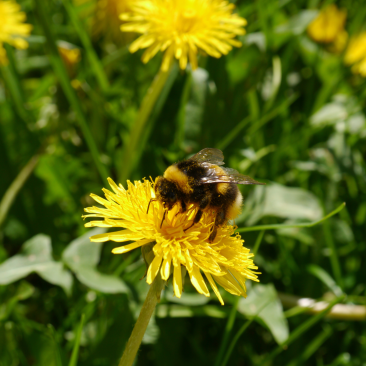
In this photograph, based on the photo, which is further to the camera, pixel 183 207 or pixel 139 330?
pixel 183 207

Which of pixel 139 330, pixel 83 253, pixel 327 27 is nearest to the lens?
pixel 139 330

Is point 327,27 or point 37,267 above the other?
point 37,267

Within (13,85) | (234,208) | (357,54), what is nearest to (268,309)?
(234,208)

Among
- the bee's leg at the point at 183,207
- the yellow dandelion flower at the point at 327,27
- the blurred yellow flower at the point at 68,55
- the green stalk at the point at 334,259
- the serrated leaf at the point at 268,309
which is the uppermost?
the blurred yellow flower at the point at 68,55

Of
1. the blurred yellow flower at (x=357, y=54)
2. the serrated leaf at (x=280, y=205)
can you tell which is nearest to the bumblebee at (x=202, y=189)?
the serrated leaf at (x=280, y=205)

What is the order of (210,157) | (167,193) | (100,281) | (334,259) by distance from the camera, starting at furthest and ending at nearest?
(334,259)
(100,281)
(210,157)
(167,193)

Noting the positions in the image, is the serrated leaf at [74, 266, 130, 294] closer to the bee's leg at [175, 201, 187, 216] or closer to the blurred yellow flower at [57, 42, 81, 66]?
the bee's leg at [175, 201, 187, 216]

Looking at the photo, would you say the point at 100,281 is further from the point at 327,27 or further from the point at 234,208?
the point at 327,27

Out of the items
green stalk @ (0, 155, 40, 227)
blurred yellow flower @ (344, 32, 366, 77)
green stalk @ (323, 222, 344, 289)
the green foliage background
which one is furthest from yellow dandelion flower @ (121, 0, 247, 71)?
blurred yellow flower @ (344, 32, 366, 77)

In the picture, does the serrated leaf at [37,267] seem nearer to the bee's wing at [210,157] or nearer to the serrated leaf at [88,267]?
the serrated leaf at [88,267]
